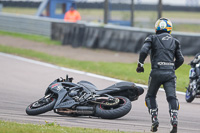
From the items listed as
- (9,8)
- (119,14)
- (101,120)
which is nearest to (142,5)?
(119,14)

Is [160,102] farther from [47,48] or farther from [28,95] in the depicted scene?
[47,48]

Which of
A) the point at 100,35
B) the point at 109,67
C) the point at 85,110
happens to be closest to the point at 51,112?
the point at 85,110

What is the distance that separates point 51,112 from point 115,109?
58.7 inches

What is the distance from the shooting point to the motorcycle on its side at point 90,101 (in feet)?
23.8

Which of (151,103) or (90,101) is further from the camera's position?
(90,101)

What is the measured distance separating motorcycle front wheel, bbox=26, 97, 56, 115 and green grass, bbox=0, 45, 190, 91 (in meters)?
4.32

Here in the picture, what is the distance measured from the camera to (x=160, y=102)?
9789mm

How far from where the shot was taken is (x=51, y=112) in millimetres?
8188

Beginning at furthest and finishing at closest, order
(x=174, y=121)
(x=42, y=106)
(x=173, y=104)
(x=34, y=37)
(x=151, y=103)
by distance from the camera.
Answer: (x=34, y=37), (x=42, y=106), (x=151, y=103), (x=173, y=104), (x=174, y=121)

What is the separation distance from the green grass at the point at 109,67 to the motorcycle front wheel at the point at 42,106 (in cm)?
432

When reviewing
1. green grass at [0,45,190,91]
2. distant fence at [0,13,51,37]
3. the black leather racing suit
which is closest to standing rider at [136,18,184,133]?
the black leather racing suit

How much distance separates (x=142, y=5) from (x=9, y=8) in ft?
32.3

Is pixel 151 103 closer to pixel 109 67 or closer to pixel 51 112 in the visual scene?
pixel 51 112

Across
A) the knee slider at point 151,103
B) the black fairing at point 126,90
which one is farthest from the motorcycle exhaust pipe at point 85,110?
the knee slider at point 151,103
